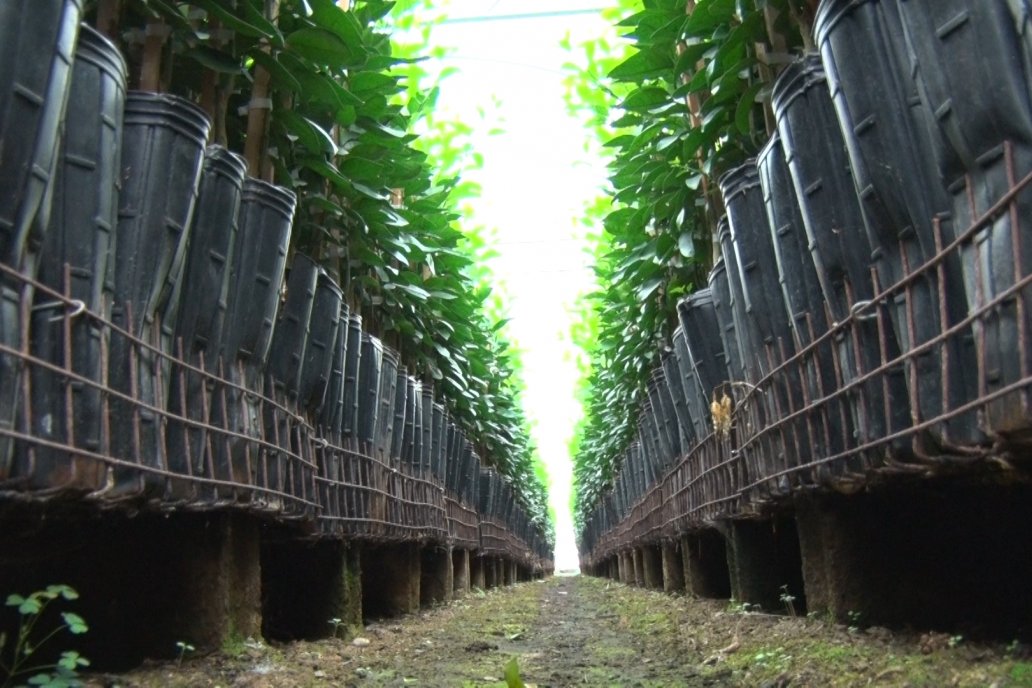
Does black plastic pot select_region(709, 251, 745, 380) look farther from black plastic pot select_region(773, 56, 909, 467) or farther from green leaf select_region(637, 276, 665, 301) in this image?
green leaf select_region(637, 276, 665, 301)

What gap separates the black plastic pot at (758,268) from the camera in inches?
140

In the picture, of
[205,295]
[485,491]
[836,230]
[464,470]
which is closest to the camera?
[836,230]

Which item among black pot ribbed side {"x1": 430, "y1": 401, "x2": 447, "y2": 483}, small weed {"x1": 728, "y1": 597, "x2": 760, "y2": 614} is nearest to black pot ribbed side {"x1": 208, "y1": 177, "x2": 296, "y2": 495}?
small weed {"x1": 728, "y1": 597, "x2": 760, "y2": 614}

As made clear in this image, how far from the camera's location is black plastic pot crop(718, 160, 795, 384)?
3562 mm

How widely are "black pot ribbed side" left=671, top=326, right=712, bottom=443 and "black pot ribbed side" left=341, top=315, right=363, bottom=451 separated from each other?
6.18 ft

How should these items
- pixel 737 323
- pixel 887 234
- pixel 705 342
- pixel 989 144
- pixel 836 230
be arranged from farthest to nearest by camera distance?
pixel 705 342 → pixel 737 323 → pixel 836 230 → pixel 887 234 → pixel 989 144

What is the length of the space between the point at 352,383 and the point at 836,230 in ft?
10.4

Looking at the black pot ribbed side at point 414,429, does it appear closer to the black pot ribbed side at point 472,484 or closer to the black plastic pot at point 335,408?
the black plastic pot at point 335,408

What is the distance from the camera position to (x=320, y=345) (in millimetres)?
4512

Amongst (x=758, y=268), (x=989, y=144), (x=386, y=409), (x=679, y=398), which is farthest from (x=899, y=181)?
(x=386, y=409)

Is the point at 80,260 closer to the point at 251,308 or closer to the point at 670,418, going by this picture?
the point at 251,308

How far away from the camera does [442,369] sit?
34.1 feet

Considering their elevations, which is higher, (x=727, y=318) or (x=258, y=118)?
(x=258, y=118)

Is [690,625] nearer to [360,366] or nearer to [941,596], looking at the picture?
[941,596]
